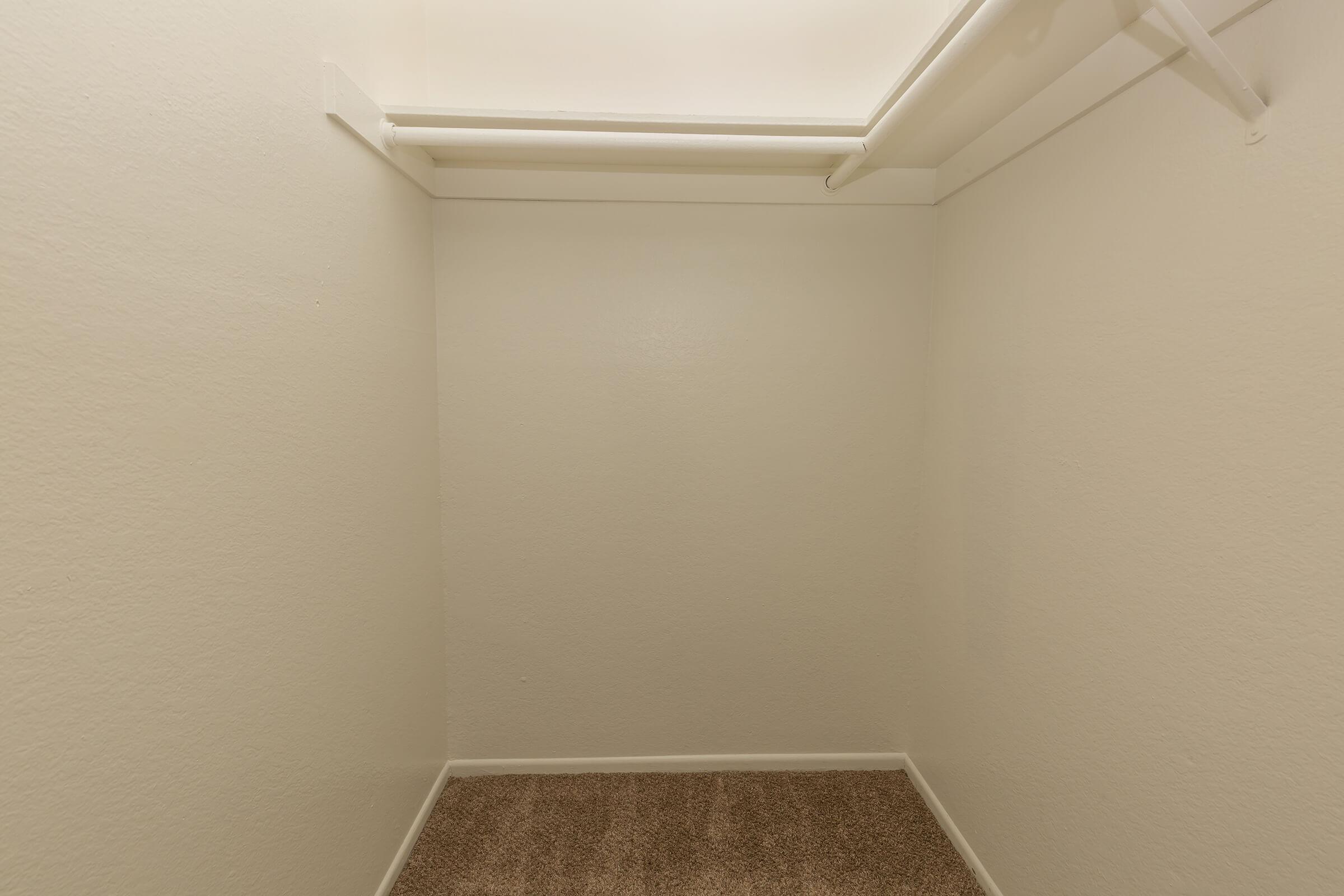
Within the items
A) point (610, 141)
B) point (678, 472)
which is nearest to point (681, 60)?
point (610, 141)

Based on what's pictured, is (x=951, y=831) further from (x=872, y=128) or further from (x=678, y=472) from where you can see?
(x=872, y=128)

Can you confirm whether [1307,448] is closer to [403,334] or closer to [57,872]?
[57,872]

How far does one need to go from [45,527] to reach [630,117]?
1543 millimetres

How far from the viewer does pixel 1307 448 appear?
0.90 meters

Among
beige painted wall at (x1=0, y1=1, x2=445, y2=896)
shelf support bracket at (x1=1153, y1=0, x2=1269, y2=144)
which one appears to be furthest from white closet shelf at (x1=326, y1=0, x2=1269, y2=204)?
beige painted wall at (x1=0, y1=1, x2=445, y2=896)

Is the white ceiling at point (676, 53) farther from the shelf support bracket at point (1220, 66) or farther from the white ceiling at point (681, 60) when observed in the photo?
the shelf support bracket at point (1220, 66)

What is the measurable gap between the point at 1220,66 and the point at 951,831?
A: 2.10m

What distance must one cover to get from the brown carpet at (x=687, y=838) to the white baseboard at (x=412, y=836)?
0.02 meters

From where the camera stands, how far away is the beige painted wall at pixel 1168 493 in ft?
2.93

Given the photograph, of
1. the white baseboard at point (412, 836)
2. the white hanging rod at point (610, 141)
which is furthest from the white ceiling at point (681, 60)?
the white baseboard at point (412, 836)

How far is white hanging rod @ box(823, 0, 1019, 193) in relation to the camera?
1083 mm

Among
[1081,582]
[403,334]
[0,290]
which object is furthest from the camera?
[403,334]

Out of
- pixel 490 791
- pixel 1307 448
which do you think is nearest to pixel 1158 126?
pixel 1307 448

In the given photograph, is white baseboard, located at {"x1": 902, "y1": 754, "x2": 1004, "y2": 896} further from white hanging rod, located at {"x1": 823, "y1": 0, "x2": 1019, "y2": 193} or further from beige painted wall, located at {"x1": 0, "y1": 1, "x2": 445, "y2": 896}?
white hanging rod, located at {"x1": 823, "y1": 0, "x2": 1019, "y2": 193}
